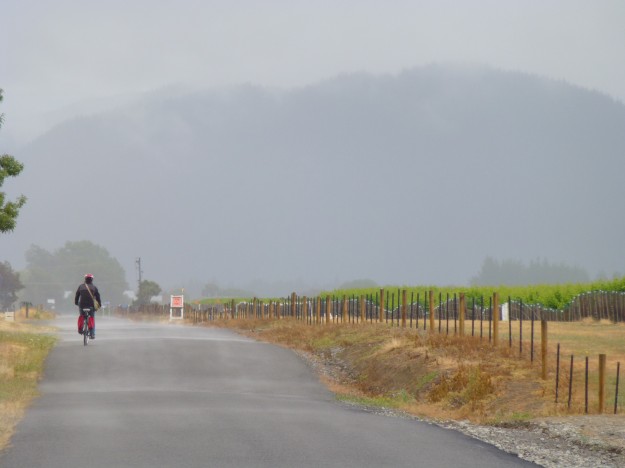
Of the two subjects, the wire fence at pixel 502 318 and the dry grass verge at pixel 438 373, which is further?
the dry grass verge at pixel 438 373

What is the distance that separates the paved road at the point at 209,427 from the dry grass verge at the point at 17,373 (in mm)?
281

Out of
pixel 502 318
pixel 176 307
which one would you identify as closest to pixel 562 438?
pixel 502 318

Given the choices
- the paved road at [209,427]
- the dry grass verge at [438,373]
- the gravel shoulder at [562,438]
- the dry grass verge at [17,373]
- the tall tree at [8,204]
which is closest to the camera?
the paved road at [209,427]

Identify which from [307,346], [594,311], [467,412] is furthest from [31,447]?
[594,311]

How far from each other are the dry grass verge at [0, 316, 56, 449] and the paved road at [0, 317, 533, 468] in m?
0.28

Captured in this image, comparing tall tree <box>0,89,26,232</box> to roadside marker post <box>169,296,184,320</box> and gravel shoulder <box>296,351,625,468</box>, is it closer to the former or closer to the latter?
gravel shoulder <box>296,351,625,468</box>

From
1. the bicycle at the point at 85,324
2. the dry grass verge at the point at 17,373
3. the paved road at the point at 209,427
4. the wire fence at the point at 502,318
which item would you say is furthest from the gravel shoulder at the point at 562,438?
the bicycle at the point at 85,324

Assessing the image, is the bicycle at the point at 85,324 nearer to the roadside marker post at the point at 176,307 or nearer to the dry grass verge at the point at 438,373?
the dry grass verge at the point at 438,373

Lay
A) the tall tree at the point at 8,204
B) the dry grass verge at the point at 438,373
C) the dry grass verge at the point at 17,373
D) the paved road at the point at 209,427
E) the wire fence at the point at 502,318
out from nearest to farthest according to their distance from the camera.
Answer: the paved road at the point at 209,427 < the dry grass verge at the point at 17,373 < the wire fence at the point at 502,318 < the dry grass verge at the point at 438,373 < the tall tree at the point at 8,204

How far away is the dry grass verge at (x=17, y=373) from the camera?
1689cm

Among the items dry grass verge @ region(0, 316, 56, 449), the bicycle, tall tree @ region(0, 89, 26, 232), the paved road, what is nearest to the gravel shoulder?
the paved road

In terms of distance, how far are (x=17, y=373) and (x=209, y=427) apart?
11375mm

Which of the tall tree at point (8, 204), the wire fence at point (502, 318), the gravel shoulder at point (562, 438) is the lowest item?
the gravel shoulder at point (562, 438)

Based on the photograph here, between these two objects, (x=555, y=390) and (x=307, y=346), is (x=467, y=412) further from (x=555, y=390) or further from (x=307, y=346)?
(x=307, y=346)
